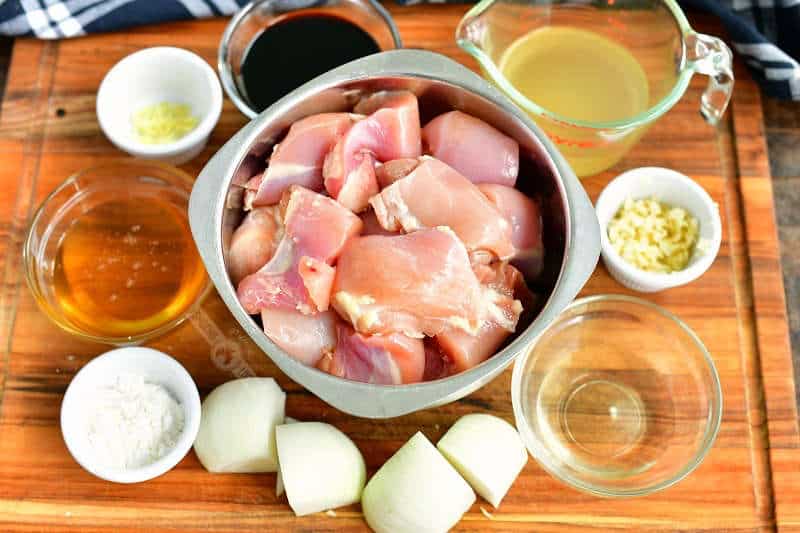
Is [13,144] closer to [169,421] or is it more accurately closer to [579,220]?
[169,421]

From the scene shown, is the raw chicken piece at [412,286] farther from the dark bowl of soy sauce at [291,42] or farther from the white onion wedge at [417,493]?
the dark bowl of soy sauce at [291,42]

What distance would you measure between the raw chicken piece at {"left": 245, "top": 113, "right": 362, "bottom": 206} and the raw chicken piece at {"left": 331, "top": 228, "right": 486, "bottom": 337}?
211 millimetres

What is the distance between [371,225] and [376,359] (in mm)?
245

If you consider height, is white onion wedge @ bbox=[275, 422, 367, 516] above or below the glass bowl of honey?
below

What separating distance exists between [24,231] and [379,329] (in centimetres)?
92

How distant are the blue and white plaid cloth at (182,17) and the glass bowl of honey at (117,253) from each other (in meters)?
0.39

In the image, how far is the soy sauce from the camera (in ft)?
6.66

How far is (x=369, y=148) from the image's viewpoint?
5.43 feet

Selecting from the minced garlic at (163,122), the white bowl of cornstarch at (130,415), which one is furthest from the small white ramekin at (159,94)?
the white bowl of cornstarch at (130,415)

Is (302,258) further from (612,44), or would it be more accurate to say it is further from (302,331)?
(612,44)

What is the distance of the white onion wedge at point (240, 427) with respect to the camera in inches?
68.3

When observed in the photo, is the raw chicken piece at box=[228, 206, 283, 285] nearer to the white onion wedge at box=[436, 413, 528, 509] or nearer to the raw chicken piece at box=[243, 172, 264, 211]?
the raw chicken piece at box=[243, 172, 264, 211]

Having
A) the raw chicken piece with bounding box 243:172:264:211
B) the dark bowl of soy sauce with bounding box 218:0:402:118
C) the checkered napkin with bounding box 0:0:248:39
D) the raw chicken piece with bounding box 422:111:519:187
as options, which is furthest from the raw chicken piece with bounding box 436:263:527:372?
the checkered napkin with bounding box 0:0:248:39

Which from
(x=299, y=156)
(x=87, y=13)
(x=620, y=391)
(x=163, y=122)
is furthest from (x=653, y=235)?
(x=87, y=13)
